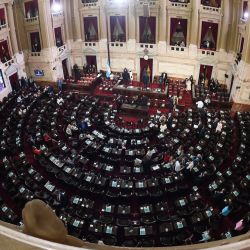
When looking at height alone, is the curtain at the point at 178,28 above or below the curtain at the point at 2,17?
below

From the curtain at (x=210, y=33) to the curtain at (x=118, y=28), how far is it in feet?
25.7

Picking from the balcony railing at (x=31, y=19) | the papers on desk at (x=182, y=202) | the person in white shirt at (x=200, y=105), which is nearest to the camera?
the papers on desk at (x=182, y=202)

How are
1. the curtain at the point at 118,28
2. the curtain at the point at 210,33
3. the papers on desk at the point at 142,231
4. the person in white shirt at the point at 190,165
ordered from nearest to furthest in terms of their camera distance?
the papers on desk at the point at 142,231
the person in white shirt at the point at 190,165
the curtain at the point at 210,33
the curtain at the point at 118,28

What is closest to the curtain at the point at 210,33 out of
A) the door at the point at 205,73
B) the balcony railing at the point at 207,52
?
the balcony railing at the point at 207,52

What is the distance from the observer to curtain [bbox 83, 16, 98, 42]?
3038 cm

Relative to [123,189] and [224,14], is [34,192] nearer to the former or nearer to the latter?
[123,189]

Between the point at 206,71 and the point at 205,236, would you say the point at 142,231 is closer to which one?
the point at 205,236

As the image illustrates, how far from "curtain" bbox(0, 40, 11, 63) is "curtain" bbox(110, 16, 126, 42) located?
10417mm

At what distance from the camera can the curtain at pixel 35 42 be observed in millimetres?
28141

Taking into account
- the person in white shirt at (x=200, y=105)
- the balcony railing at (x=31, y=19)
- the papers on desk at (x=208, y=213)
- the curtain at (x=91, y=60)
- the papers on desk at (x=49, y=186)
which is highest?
the balcony railing at (x=31, y=19)

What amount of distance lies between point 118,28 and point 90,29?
120 inches

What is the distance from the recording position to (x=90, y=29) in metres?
30.9

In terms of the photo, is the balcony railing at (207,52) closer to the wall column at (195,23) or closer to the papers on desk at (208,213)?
the wall column at (195,23)

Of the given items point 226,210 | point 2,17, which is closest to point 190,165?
point 226,210
